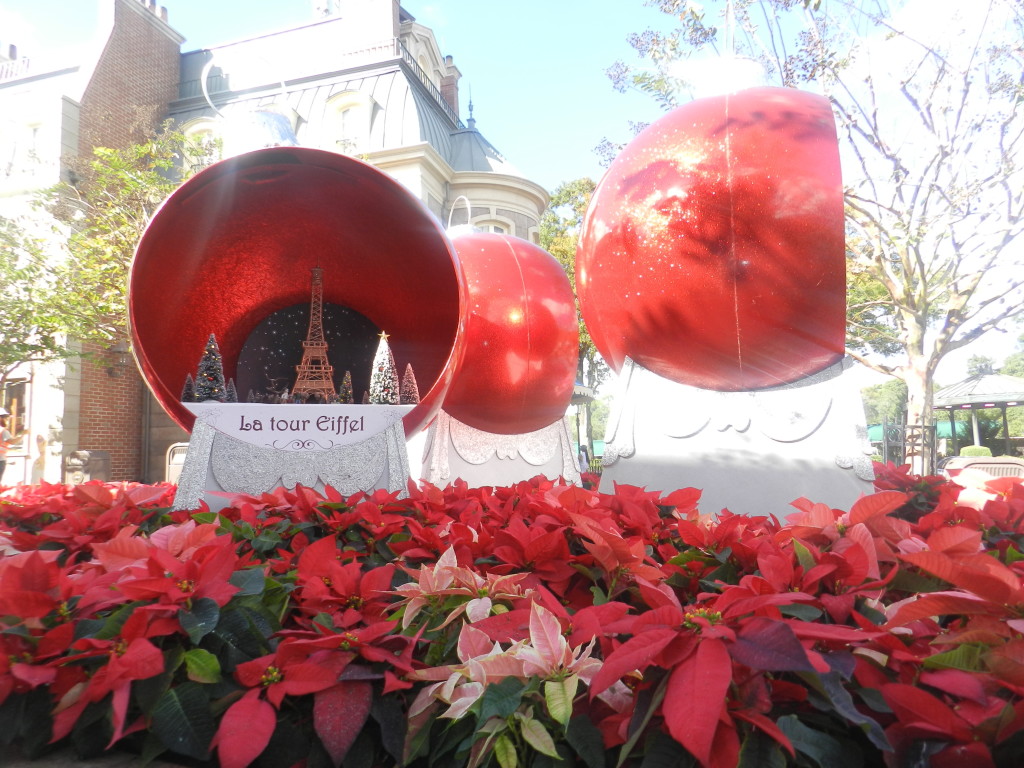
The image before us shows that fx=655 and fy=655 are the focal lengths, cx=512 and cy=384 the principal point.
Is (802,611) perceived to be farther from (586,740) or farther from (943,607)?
(586,740)

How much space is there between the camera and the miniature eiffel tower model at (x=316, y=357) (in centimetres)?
618

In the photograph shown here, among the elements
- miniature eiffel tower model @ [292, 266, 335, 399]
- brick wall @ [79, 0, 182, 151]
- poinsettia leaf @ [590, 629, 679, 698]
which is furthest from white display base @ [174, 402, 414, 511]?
brick wall @ [79, 0, 182, 151]

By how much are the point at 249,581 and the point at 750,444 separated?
316cm

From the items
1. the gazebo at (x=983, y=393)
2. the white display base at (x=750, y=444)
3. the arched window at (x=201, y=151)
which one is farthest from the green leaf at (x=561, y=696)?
the gazebo at (x=983, y=393)

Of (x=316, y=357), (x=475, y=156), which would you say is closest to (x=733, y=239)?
(x=316, y=357)

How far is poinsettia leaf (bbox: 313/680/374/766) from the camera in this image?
0.93 m

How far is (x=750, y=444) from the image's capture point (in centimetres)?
378

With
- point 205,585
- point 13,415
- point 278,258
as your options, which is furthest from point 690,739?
point 13,415

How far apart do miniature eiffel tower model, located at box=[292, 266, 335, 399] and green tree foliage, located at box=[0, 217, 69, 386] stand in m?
8.11

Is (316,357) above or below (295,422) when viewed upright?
above

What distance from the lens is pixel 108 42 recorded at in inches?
628

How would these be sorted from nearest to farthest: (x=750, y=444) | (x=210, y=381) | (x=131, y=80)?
(x=750, y=444) < (x=210, y=381) < (x=131, y=80)

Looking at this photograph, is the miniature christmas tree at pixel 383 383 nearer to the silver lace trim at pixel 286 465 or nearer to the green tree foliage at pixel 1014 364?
the silver lace trim at pixel 286 465

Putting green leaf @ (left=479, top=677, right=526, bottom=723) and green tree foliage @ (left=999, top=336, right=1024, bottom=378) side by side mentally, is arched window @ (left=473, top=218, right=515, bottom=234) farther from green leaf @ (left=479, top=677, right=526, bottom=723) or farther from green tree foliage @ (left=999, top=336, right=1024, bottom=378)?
green tree foliage @ (left=999, top=336, right=1024, bottom=378)
